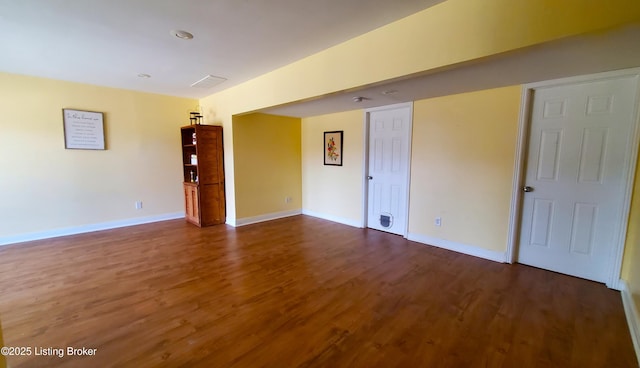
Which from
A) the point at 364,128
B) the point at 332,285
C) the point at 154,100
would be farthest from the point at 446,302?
the point at 154,100

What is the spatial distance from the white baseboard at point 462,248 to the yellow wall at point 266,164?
2.78m

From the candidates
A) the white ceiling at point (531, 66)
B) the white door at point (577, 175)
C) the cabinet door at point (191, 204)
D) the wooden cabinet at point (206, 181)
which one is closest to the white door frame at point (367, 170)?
the white ceiling at point (531, 66)

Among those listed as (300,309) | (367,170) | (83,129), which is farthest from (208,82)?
(300,309)

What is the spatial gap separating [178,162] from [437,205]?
497 centimetres

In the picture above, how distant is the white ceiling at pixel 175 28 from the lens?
2.02 meters

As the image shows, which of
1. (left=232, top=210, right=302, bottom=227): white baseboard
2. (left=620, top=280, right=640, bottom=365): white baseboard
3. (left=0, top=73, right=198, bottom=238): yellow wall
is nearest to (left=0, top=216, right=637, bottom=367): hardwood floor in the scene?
(left=620, top=280, right=640, bottom=365): white baseboard

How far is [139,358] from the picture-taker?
1716mm

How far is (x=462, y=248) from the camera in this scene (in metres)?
3.61

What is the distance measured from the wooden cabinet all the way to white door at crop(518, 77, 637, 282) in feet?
15.8

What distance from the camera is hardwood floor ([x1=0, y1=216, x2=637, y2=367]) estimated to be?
69.6 inches

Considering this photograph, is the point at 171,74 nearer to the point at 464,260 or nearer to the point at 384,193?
the point at 384,193

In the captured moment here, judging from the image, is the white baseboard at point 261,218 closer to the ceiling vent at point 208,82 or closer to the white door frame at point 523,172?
the ceiling vent at point 208,82

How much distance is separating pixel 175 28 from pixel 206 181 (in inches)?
116

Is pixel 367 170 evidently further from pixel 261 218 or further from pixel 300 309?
pixel 300 309
